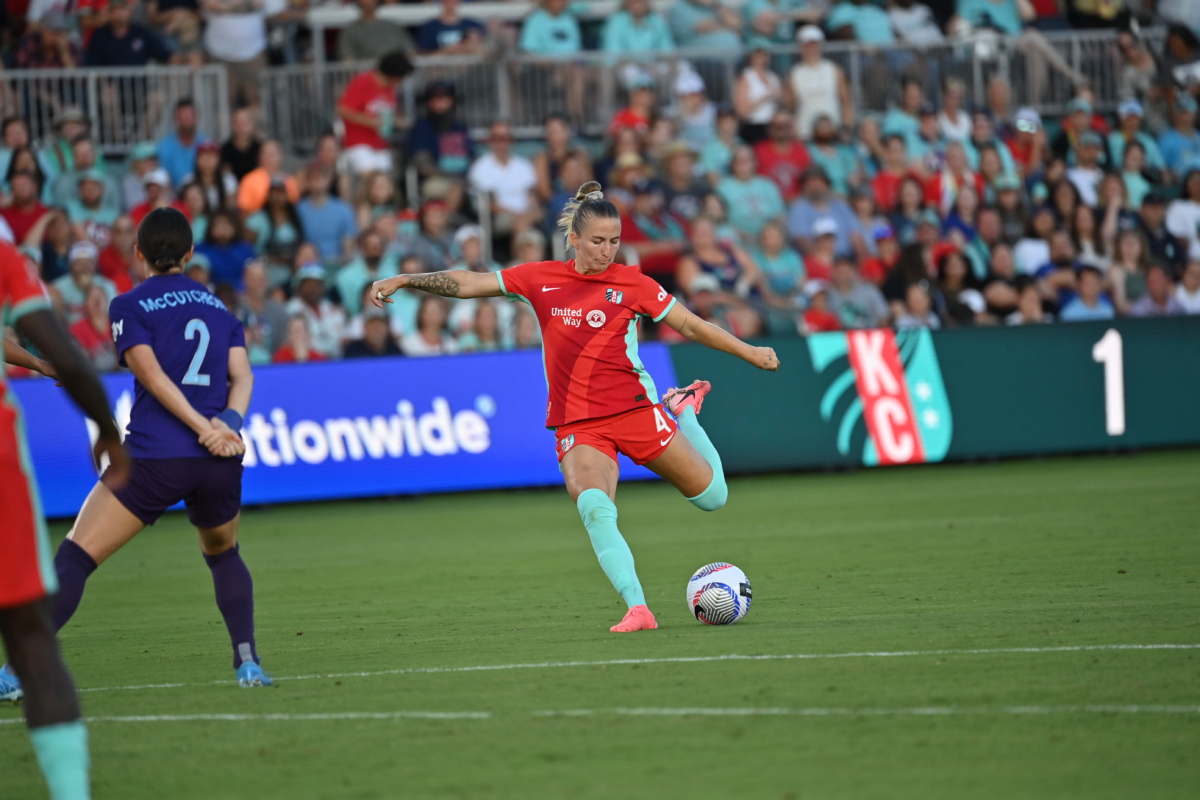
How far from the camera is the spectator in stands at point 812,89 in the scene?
2262 cm

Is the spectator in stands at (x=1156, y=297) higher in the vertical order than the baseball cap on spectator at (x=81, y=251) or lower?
lower

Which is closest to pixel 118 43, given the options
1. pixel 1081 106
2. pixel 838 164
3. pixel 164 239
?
pixel 838 164

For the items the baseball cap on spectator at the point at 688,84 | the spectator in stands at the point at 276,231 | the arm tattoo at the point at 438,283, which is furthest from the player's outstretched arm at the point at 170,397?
the baseball cap on spectator at the point at 688,84

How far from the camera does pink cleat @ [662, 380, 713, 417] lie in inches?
348

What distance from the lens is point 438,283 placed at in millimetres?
8281

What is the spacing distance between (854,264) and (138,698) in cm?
1562

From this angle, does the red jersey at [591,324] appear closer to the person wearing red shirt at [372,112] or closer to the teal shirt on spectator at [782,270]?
the teal shirt on spectator at [782,270]

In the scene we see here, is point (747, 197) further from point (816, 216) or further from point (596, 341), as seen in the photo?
point (596, 341)

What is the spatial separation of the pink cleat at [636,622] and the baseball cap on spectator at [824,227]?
1331cm

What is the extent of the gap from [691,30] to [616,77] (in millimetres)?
1605

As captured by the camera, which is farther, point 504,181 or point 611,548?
point 504,181

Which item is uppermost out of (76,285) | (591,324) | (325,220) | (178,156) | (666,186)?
(178,156)

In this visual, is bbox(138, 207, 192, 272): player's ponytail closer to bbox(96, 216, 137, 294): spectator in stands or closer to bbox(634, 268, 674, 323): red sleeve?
bbox(634, 268, 674, 323): red sleeve

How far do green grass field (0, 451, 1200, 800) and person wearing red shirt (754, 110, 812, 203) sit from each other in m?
9.35
